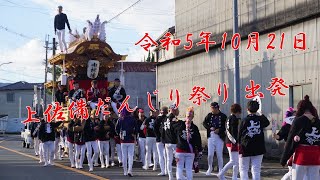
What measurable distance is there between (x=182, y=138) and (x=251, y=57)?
1080 cm

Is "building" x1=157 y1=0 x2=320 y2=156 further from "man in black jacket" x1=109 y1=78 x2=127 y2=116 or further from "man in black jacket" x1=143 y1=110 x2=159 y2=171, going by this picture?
"man in black jacket" x1=109 y1=78 x2=127 y2=116

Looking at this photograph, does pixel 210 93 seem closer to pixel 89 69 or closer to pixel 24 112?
pixel 89 69

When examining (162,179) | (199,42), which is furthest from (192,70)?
(162,179)

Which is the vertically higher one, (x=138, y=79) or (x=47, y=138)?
(x=138, y=79)

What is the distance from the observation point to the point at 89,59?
24.9 meters

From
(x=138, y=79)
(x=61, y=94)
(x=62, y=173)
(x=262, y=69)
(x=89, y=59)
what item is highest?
(x=138, y=79)

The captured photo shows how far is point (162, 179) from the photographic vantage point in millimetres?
15766

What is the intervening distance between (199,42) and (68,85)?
7239 mm

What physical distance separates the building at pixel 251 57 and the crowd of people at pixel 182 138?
424 cm

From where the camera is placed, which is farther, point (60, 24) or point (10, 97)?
point (10, 97)

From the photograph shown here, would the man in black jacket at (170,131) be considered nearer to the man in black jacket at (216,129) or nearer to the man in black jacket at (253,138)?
the man in black jacket at (216,129)

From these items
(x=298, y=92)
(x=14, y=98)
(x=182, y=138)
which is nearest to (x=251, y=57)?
(x=298, y=92)

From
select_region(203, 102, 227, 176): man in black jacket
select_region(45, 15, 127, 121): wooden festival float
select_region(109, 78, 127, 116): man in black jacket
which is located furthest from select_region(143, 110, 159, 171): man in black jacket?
select_region(45, 15, 127, 121): wooden festival float

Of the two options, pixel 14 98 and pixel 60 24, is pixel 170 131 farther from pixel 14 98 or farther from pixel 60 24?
pixel 14 98
